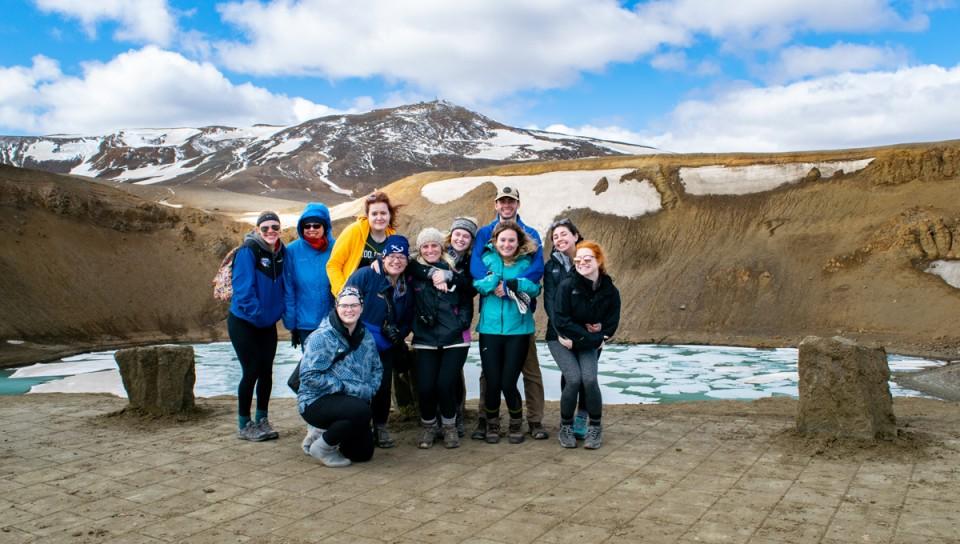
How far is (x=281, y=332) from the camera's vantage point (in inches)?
944

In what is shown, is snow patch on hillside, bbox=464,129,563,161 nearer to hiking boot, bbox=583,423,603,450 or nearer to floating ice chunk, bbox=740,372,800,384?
floating ice chunk, bbox=740,372,800,384

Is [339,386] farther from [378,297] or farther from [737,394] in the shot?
[737,394]

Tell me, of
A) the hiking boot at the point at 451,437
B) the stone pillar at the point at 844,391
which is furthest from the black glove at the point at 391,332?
the stone pillar at the point at 844,391

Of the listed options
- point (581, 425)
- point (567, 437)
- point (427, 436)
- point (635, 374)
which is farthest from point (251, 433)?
point (635, 374)

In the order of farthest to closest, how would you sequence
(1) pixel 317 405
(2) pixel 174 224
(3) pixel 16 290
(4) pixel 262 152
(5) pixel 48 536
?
(4) pixel 262 152 → (2) pixel 174 224 → (3) pixel 16 290 → (1) pixel 317 405 → (5) pixel 48 536

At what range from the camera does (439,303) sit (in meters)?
5.84

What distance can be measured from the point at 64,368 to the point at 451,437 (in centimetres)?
1451

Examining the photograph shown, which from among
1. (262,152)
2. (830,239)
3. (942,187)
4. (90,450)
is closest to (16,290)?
(90,450)

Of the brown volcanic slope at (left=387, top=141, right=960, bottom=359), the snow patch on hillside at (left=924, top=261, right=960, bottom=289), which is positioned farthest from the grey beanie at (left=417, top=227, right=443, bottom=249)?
the snow patch on hillside at (left=924, top=261, right=960, bottom=289)

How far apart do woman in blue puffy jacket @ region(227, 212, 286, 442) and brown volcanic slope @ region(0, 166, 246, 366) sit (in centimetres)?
1536

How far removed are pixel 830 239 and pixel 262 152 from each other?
11546cm

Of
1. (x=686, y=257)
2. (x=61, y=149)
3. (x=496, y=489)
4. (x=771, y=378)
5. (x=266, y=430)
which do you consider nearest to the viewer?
(x=496, y=489)

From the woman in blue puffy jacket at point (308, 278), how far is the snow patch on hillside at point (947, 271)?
20.4m

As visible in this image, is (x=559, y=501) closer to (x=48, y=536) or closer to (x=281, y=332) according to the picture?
(x=48, y=536)
